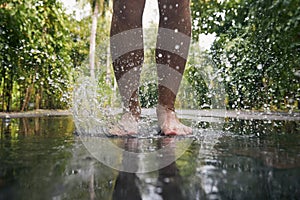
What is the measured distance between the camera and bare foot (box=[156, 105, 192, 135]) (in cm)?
→ 164

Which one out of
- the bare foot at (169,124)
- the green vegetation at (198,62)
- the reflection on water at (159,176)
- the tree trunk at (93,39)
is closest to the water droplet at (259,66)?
the green vegetation at (198,62)

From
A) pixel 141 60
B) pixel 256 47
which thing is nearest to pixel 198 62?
pixel 256 47

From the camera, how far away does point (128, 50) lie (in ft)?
5.68

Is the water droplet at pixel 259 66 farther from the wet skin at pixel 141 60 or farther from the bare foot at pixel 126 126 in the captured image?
the bare foot at pixel 126 126

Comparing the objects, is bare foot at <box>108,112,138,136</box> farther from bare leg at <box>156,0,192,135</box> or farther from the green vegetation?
the green vegetation

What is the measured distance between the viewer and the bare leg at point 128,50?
1713 mm

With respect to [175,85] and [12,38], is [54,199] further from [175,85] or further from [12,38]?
[12,38]

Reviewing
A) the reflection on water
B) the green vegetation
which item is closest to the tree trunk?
the green vegetation

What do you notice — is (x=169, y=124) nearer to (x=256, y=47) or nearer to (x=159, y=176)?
(x=159, y=176)

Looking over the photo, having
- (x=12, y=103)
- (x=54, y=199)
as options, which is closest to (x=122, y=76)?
(x=54, y=199)

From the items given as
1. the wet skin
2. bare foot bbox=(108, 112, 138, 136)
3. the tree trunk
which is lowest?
bare foot bbox=(108, 112, 138, 136)

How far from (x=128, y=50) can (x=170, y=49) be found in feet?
0.75

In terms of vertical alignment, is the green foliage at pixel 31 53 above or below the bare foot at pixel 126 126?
above

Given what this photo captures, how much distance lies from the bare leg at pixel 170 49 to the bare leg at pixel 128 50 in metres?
0.13
